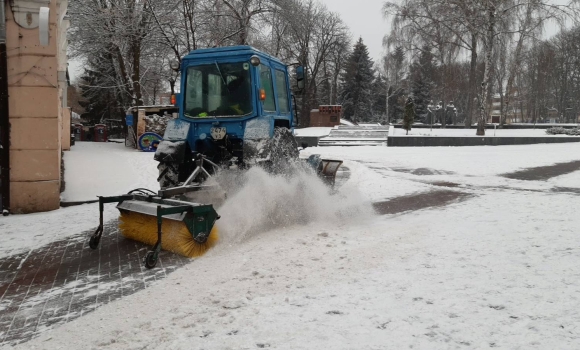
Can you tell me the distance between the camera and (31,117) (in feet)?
26.4

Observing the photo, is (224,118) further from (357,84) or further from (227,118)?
(357,84)

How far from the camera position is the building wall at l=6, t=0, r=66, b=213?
793 cm

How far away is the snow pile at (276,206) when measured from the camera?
596 cm

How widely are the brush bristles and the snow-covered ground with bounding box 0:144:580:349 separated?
6.3 inches

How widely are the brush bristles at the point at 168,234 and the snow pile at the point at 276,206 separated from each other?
48cm

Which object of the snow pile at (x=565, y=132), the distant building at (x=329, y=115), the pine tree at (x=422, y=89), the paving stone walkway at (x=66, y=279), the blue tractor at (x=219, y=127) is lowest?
the paving stone walkway at (x=66, y=279)

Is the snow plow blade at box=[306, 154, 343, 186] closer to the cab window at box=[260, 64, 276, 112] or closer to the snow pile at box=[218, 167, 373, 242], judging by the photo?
the snow pile at box=[218, 167, 373, 242]

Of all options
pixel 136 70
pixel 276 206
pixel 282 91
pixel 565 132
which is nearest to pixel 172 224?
pixel 276 206

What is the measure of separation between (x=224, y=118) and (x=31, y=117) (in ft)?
11.9

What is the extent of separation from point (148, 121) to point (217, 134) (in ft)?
37.8

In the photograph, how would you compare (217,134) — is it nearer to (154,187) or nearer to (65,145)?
(154,187)

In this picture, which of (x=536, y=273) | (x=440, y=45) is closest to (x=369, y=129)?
(x=440, y=45)

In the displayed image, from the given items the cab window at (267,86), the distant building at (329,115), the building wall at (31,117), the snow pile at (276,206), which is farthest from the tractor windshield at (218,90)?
the distant building at (329,115)

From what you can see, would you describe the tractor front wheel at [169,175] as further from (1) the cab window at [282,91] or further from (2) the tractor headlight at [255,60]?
(1) the cab window at [282,91]
